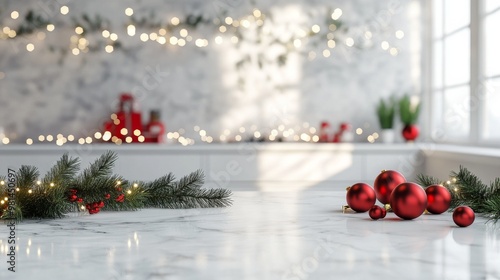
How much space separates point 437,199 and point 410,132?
123 inches

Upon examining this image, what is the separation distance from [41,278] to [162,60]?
12.1 feet

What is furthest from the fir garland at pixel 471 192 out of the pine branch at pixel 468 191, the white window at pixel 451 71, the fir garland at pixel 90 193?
the white window at pixel 451 71

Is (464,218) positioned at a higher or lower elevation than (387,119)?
lower

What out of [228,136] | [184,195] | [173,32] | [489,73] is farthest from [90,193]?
[173,32]

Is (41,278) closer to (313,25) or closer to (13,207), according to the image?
(13,207)

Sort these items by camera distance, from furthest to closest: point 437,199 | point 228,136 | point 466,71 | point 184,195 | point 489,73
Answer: point 228,136
point 466,71
point 489,73
point 184,195
point 437,199

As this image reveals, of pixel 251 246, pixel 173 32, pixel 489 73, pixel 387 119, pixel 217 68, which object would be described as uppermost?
pixel 173 32

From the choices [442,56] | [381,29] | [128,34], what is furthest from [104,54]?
[442,56]

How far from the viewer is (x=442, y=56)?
4.20 metres

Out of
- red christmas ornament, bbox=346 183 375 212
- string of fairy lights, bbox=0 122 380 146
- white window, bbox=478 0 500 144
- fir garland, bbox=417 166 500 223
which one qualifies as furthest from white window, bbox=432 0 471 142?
red christmas ornament, bbox=346 183 375 212

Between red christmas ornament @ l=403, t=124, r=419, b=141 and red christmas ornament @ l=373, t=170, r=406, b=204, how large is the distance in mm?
3051

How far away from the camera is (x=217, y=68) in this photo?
4.27 metres

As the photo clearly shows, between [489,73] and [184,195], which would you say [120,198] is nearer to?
[184,195]

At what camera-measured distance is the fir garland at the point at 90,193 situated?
41.2 inches
